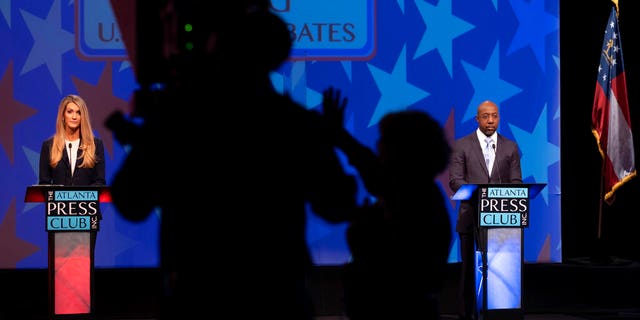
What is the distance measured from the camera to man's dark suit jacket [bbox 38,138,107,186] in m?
5.62

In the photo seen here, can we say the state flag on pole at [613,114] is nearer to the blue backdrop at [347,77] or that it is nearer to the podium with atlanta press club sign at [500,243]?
the blue backdrop at [347,77]

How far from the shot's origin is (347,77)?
715 cm

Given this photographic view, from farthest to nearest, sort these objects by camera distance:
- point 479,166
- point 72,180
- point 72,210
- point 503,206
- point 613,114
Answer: point 613,114 → point 479,166 → point 72,180 → point 503,206 → point 72,210

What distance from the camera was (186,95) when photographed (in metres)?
1.68

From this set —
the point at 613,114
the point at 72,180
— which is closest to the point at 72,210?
the point at 72,180

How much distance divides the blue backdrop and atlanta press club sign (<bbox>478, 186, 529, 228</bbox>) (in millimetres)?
1740

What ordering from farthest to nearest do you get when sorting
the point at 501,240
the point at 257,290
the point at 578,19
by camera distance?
1. the point at 578,19
2. the point at 501,240
3. the point at 257,290

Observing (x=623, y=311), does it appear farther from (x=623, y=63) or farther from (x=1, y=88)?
(x=1, y=88)

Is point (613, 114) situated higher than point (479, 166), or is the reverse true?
point (613, 114)

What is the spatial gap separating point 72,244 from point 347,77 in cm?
286

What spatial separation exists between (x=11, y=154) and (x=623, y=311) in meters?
5.17

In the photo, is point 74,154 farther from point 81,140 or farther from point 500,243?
point 500,243

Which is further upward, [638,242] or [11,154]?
[11,154]

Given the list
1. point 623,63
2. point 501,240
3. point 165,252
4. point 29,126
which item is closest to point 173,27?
point 165,252
